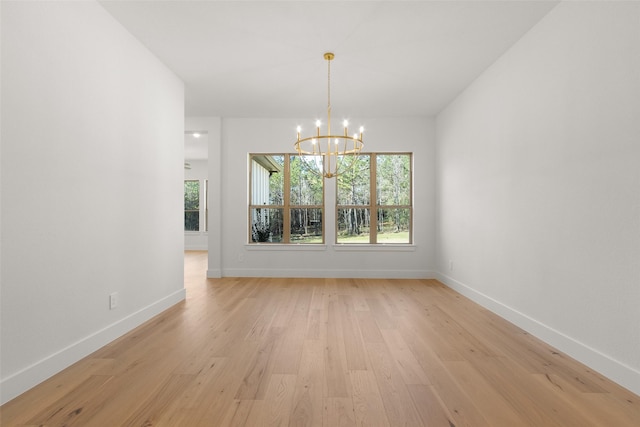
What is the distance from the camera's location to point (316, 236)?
5695mm

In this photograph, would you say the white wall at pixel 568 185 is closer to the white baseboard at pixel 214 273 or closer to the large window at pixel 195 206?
the white baseboard at pixel 214 273

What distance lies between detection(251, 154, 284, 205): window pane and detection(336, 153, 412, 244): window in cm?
106

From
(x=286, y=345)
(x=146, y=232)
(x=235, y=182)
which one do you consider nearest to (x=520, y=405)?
(x=286, y=345)

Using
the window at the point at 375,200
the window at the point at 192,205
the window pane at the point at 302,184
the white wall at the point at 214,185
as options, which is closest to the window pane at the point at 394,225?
the window at the point at 375,200

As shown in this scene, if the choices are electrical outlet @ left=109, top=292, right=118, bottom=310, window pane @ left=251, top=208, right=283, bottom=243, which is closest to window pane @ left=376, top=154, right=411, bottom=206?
window pane @ left=251, top=208, right=283, bottom=243

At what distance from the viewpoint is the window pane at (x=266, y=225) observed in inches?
226

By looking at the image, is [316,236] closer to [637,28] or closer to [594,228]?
[594,228]

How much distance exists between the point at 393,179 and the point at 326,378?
4.24 metres

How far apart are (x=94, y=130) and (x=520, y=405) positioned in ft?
11.1

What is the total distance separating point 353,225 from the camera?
5.70 meters

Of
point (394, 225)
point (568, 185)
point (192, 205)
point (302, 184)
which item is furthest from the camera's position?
point (192, 205)

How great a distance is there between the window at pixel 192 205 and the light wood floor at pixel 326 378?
783 centimetres

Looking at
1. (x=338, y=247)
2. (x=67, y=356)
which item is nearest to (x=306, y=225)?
(x=338, y=247)

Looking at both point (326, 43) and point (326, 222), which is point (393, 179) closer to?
point (326, 222)
